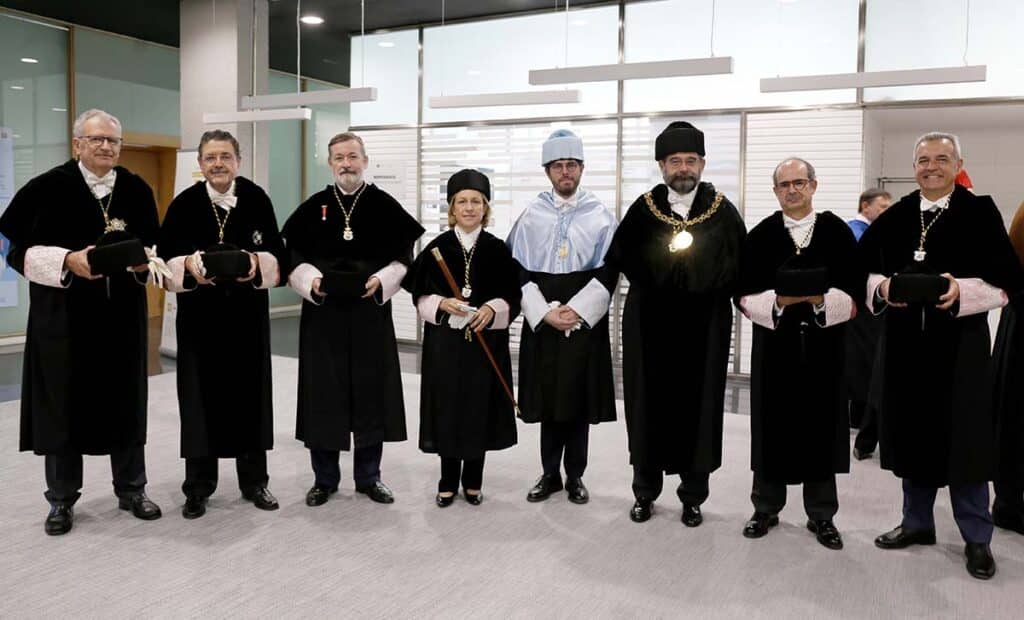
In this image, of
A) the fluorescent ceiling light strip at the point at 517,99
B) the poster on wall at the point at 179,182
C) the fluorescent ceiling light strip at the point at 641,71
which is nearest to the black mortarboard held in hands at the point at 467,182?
the fluorescent ceiling light strip at the point at 641,71

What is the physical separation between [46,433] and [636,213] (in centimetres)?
264

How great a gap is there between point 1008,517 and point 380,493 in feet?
9.09

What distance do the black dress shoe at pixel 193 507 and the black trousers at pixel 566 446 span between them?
1549 millimetres

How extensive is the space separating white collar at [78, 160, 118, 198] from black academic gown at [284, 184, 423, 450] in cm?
75

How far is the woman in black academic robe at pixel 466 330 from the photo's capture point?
12.0 feet

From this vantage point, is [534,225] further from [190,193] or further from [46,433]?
[46,433]

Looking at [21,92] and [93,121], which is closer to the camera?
[93,121]

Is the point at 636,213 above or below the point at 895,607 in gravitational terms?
above

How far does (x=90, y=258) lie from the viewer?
3.27 m

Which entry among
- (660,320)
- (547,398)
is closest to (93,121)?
(547,398)

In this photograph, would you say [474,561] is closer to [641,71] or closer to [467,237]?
[467,237]

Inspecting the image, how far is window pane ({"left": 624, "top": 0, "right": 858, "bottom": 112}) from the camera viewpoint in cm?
694

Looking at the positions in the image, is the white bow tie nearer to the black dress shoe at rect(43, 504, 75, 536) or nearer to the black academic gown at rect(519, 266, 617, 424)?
the black dress shoe at rect(43, 504, 75, 536)

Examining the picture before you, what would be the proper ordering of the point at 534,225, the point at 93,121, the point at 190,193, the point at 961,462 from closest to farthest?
the point at 961,462, the point at 93,121, the point at 190,193, the point at 534,225
